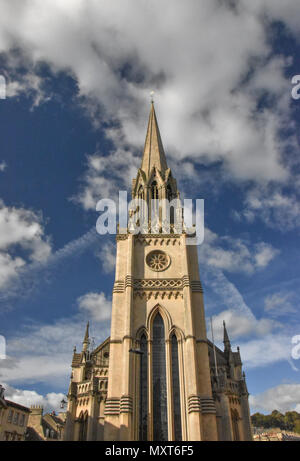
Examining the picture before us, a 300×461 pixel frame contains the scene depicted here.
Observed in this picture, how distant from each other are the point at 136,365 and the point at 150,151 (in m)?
25.4

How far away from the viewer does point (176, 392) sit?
2597cm

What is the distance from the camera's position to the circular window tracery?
31.7 meters

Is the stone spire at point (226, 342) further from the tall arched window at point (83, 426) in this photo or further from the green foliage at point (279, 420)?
the green foliage at point (279, 420)

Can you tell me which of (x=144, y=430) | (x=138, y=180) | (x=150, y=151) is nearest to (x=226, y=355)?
(x=144, y=430)

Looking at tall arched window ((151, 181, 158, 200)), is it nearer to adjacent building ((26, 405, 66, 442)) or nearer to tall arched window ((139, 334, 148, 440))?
tall arched window ((139, 334, 148, 440))

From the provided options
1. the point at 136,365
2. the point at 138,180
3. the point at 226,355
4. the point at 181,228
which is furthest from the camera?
the point at 138,180

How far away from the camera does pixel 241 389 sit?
30.5 m

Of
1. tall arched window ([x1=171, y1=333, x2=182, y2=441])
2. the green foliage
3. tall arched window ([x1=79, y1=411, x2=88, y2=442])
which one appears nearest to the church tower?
tall arched window ([x1=171, y1=333, x2=182, y2=441])

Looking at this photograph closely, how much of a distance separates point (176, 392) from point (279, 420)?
67097 mm

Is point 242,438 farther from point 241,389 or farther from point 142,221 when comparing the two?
point 142,221

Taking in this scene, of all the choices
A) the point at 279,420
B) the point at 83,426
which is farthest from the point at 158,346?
the point at 279,420

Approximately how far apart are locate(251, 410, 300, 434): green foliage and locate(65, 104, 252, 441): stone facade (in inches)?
2274

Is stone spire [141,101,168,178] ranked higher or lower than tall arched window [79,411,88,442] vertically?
higher

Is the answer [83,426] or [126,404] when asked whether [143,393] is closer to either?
[126,404]
